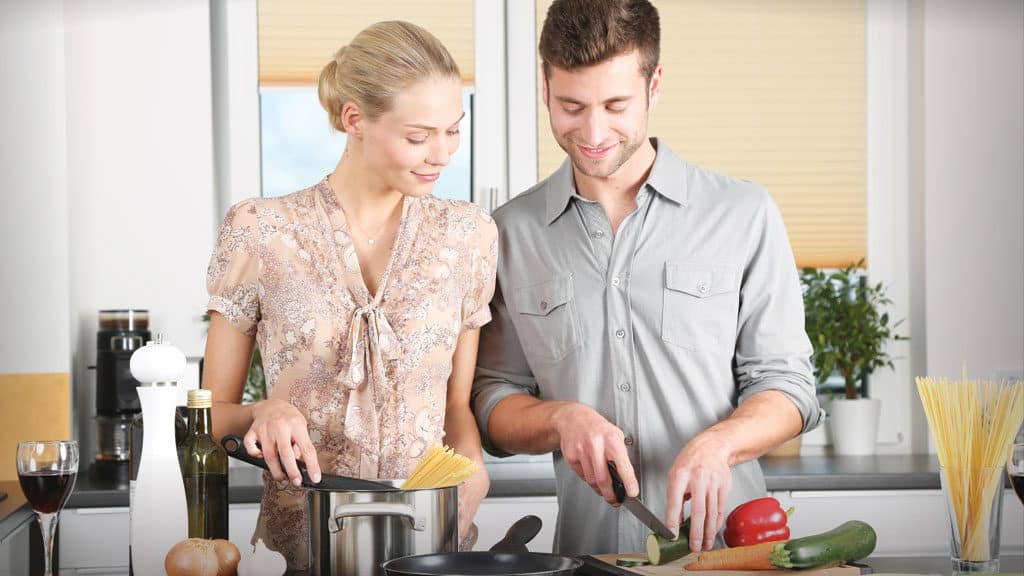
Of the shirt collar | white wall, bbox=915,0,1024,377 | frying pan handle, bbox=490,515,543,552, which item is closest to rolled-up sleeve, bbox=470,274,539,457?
the shirt collar

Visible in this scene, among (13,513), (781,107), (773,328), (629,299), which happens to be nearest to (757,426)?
(773,328)

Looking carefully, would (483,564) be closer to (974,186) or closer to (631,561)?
(631,561)

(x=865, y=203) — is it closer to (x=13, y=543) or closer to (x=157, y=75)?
(x=157, y=75)

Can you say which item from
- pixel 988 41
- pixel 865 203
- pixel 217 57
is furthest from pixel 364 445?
pixel 988 41

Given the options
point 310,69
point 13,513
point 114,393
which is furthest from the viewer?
point 310,69

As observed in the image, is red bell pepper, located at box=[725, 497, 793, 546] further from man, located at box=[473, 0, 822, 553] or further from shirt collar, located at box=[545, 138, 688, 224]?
shirt collar, located at box=[545, 138, 688, 224]

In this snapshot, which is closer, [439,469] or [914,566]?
[439,469]

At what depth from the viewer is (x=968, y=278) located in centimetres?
379

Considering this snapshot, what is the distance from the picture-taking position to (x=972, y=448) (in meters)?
1.45

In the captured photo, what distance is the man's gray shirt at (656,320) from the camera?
74.7 inches

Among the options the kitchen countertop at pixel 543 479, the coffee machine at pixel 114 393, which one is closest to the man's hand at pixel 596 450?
the kitchen countertop at pixel 543 479

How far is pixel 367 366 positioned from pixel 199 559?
0.46 metres

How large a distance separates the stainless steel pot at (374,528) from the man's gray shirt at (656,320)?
603 mm

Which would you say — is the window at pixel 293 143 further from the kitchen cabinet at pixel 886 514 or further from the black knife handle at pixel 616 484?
the black knife handle at pixel 616 484
